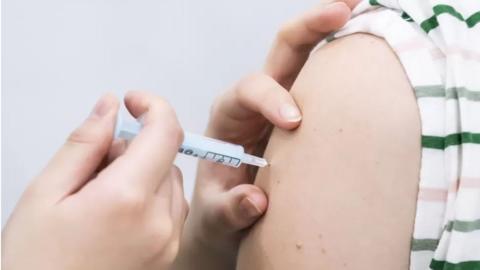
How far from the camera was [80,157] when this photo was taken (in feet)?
1.94

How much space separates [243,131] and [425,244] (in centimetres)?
37

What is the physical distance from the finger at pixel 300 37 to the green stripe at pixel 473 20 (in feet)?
0.47

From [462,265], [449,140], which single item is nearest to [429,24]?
[449,140]

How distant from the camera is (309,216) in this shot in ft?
2.10

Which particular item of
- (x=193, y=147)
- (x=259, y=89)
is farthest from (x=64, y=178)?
(x=259, y=89)

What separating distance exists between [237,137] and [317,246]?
Answer: 1.00 feet

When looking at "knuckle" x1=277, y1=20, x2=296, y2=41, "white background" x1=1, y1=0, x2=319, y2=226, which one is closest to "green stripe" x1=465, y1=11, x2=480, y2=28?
"knuckle" x1=277, y1=20, x2=296, y2=41

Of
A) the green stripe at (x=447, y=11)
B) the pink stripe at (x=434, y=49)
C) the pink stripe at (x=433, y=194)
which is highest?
the green stripe at (x=447, y=11)

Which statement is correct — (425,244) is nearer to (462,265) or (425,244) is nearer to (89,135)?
(462,265)

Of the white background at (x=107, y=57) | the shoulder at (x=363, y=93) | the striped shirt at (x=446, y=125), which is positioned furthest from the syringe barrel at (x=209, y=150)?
the white background at (x=107, y=57)

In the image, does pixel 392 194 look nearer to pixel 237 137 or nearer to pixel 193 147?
pixel 193 147

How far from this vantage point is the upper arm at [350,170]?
60cm

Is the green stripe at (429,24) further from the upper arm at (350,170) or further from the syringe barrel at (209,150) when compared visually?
the syringe barrel at (209,150)

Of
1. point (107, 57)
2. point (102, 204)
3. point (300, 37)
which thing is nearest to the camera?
point (102, 204)
